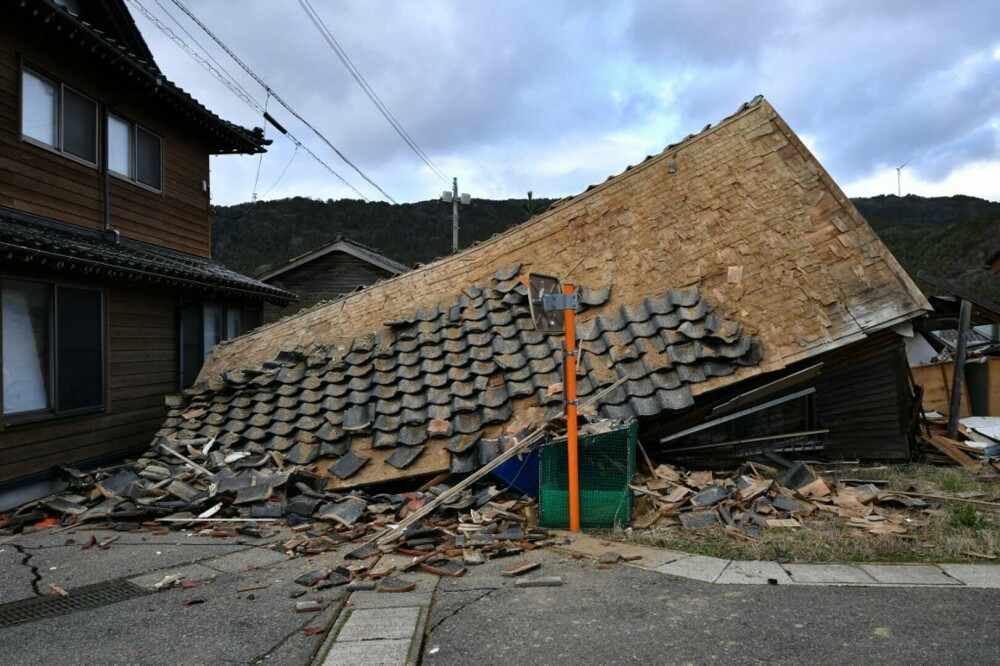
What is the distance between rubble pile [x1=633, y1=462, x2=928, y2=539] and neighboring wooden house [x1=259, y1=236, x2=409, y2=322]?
1854cm

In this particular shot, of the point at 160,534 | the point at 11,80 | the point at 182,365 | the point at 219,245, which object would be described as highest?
the point at 219,245

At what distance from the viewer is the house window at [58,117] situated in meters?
9.27

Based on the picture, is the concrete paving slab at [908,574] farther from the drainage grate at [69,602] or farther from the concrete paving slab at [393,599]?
the drainage grate at [69,602]

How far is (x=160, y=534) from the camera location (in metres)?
6.58

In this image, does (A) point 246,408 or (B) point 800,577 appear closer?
(B) point 800,577

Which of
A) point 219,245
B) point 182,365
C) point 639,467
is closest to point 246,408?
point 182,365

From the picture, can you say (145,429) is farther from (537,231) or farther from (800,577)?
(800,577)

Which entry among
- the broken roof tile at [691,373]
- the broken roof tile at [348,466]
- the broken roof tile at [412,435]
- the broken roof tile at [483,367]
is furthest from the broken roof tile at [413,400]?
the broken roof tile at [691,373]

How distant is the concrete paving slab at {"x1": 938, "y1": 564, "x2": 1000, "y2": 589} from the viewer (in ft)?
Result: 14.3

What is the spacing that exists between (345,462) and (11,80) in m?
6.70

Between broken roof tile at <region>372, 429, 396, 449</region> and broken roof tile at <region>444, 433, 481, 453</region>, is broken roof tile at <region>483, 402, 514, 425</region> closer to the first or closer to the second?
broken roof tile at <region>444, 433, 481, 453</region>

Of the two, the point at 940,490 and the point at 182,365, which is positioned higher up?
the point at 182,365

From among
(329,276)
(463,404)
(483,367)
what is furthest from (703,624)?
(329,276)

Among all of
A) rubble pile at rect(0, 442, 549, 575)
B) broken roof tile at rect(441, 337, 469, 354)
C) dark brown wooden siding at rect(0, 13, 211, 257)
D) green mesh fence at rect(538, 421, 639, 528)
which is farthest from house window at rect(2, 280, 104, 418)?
green mesh fence at rect(538, 421, 639, 528)
